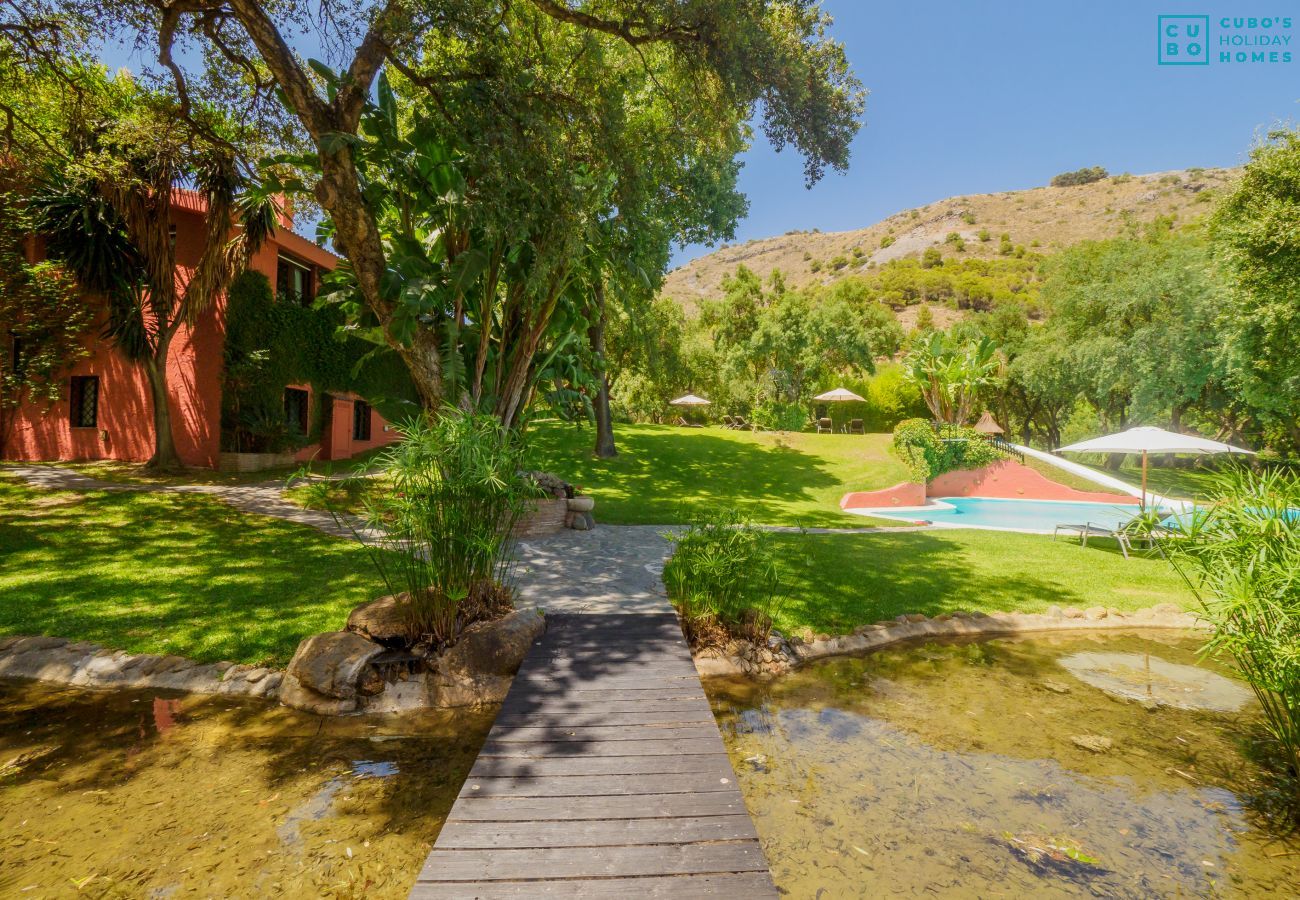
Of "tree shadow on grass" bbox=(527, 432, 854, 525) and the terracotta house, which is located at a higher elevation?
the terracotta house

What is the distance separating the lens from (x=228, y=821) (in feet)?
10.9

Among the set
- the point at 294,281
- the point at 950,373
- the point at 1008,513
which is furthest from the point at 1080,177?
the point at 294,281

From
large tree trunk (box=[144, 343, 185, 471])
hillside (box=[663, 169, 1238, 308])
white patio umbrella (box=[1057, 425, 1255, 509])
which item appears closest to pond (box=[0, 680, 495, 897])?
large tree trunk (box=[144, 343, 185, 471])

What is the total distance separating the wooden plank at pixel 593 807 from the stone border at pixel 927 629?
249 centimetres

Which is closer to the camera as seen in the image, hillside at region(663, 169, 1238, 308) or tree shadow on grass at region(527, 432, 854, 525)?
tree shadow on grass at region(527, 432, 854, 525)

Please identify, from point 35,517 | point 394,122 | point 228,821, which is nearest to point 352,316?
point 394,122

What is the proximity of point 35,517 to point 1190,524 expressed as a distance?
14.5 m

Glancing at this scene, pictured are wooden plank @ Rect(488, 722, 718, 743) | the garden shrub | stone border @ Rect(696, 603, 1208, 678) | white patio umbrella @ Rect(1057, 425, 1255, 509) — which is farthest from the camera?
the garden shrub

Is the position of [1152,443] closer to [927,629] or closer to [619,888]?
[927,629]

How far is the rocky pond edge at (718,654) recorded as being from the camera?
15.8ft

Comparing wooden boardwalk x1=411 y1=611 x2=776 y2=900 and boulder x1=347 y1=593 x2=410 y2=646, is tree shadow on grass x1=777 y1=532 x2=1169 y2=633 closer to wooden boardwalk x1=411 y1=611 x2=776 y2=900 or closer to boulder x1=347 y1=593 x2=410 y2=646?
wooden boardwalk x1=411 y1=611 x2=776 y2=900

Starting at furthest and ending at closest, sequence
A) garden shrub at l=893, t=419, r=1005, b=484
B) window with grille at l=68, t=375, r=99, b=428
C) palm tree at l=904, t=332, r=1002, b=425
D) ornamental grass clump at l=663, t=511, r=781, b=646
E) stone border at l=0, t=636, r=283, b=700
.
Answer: palm tree at l=904, t=332, r=1002, b=425 → garden shrub at l=893, t=419, r=1005, b=484 → window with grille at l=68, t=375, r=99, b=428 → ornamental grass clump at l=663, t=511, r=781, b=646 → stone border at l=0, t=636, r=283, b=700

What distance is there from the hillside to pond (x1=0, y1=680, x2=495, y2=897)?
6399cm

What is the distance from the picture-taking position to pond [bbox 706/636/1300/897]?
3117mm
